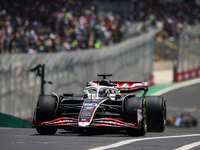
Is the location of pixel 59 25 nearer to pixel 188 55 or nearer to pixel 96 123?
pixel 188 55

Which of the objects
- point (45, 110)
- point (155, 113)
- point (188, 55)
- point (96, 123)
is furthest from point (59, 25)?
point (96, 123)

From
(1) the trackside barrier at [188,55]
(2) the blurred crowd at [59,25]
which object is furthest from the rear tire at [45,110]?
(1) the trackside barrier at [188,55]

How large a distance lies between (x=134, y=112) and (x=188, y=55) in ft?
77.4

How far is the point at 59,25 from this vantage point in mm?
29797

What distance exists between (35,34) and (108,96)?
15.9 metres

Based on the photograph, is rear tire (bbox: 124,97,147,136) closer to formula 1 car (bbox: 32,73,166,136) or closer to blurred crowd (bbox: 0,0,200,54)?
formula 1 car (bbox: 32,73,166,136)

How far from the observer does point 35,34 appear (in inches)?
1056

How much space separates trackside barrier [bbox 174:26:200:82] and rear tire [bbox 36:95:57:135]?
22.3 metres

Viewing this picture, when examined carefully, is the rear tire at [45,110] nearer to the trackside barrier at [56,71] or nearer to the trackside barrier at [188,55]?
the trackside barrier at [56,71]

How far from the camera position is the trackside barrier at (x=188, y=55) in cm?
3244

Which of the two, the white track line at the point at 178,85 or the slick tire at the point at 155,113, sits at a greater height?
the slick tire at the point at 155,113

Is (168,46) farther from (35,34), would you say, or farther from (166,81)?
(35,34)

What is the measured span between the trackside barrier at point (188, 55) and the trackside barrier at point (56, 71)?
6788 mm

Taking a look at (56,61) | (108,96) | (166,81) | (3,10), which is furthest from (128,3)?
(108,96)
